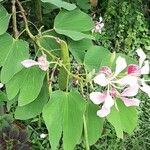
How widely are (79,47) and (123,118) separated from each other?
0.73 feet

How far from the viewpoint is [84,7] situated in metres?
2.99

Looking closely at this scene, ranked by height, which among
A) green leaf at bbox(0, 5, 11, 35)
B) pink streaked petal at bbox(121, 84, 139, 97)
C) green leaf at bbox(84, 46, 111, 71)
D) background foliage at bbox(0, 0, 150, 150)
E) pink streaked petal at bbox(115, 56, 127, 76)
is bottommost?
background foliage at bbox(0, 0, 150, 150)

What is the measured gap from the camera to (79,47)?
3.48 feet

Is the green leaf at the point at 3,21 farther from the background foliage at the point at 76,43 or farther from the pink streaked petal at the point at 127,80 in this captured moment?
the pink streaked petal at the point at 127,80

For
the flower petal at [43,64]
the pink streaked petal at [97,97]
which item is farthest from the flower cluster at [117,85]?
the flower petal at [43,64]

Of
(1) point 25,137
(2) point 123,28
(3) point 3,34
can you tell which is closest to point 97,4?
(2) point 123,28

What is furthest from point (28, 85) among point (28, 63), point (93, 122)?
point (93, 122)

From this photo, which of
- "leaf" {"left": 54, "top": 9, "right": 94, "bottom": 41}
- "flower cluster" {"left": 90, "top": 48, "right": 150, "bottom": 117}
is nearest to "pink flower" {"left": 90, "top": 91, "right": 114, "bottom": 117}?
"flower cluster" {"left": 90, "top": 48, "right": 150, "bottom": 117}

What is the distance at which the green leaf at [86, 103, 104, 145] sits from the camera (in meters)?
0.92

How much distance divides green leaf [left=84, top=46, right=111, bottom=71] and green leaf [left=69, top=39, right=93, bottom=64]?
54 millimetres

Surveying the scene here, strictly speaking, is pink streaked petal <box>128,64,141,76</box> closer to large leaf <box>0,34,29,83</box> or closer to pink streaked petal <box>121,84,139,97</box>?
pink streaked petal <box>121,84,139,97</box>

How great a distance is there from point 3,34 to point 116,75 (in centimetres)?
31

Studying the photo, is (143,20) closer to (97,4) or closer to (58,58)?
(97,4)

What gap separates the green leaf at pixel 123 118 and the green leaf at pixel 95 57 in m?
0.10
